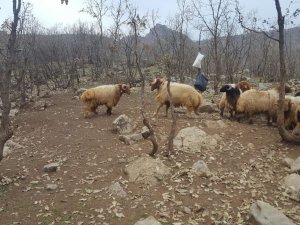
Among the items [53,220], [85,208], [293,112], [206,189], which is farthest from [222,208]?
[293,112]

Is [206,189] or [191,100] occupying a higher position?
[191,100]

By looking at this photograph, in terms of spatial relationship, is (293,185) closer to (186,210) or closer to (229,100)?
(186,210)

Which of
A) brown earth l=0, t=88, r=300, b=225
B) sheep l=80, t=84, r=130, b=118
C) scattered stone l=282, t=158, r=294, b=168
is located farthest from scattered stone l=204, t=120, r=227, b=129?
sheep l=80, t=84, r=130, b=118

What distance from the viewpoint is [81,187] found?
9195 millimetres

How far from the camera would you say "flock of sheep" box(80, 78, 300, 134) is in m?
12.5

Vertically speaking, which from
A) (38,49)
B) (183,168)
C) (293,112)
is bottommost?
(183,168)

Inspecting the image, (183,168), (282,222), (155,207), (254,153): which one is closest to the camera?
(282,222)

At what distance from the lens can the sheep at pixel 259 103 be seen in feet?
42.8

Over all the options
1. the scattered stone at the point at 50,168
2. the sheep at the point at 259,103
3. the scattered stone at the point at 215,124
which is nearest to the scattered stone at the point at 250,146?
the scattered stone at the point at 215,124

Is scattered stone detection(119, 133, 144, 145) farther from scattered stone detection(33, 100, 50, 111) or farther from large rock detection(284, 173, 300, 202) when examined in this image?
scattered stone detection(33, 100, 50, 111)

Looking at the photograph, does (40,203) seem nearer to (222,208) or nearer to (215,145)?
(222,208)

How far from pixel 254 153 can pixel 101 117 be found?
5.79 meters

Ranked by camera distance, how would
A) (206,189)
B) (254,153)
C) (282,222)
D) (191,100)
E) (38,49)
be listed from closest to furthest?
(282,222) → (206,189) → (254,153) → (191,100) → (38,49)

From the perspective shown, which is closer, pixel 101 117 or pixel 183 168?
pixel 183 168
